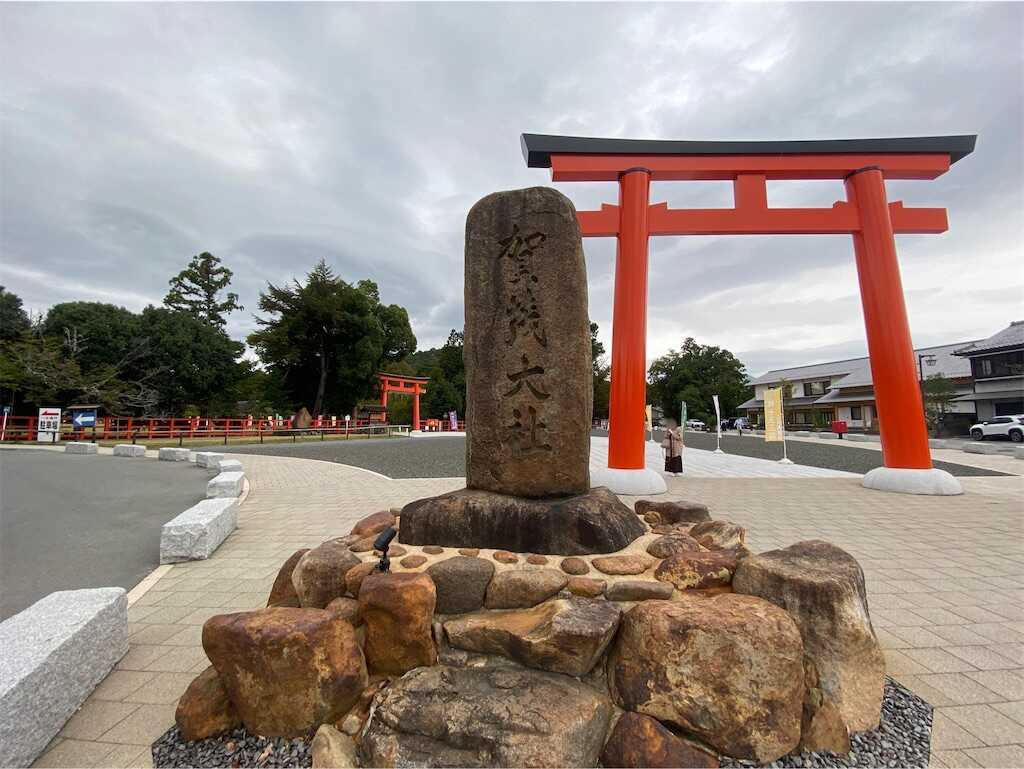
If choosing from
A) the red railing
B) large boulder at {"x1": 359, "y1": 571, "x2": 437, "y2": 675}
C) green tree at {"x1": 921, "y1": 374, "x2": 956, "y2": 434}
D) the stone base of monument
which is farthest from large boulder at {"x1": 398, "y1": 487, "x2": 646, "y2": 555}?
green tree at {"x1": 921, "y1": 374, "x2": 956, "y2": 434}

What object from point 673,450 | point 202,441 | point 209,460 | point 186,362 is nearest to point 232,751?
point 673,450

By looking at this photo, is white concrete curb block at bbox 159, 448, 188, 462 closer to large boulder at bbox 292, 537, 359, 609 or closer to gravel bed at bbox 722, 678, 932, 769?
large boulder at bbox 292, 537, 359, 609

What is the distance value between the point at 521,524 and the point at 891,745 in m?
2.12

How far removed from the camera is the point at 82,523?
6.11 m

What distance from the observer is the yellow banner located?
13.7 meters

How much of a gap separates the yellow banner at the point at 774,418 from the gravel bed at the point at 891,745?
12787 millimetres

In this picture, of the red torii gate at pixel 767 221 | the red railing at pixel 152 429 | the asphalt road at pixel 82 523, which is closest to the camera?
the asphalt road at pixel 82 523

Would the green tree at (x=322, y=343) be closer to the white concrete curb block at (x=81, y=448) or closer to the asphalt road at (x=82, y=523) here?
the white concrete curb block at (x=81, y=448)

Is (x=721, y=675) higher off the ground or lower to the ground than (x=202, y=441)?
lower

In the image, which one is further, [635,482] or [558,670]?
[635,482]

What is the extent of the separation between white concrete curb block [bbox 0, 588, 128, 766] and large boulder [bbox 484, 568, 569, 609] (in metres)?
2.17

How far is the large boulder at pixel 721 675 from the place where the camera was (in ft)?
6.51

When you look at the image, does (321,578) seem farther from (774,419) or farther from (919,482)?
(774,419)

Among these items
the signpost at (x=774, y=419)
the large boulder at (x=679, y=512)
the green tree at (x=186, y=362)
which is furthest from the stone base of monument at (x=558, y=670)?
the green tree at (x=186, y=362)
